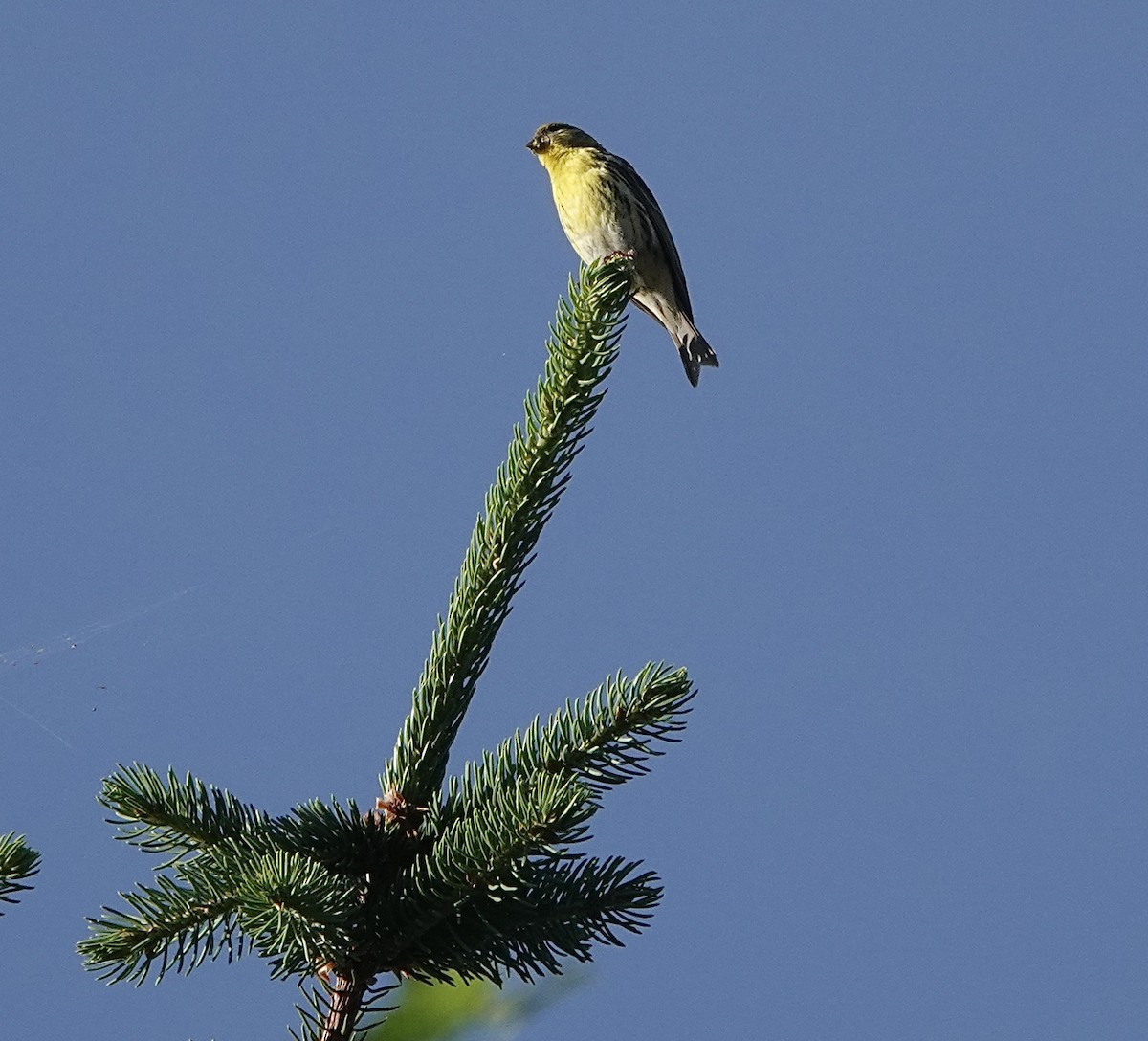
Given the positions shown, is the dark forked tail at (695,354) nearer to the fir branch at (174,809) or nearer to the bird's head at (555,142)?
the bird's head at (555,142)

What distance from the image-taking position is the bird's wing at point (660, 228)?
6.93m

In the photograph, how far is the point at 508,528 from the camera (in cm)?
228

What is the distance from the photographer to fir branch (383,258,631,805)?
6.83 ft

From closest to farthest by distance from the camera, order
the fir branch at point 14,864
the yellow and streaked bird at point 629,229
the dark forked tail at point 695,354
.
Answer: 1. the fir branch at point 14,864
2. the yellow and streaked bird at point 629,229
3. the dark forked tail at point 695,354

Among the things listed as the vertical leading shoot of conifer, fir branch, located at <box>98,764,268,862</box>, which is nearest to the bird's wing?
the vertical leading shoot of conifer

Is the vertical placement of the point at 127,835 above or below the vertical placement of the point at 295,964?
above

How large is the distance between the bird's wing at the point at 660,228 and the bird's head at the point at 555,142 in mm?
362

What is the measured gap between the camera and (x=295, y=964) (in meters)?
1.85

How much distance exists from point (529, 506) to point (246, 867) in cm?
79

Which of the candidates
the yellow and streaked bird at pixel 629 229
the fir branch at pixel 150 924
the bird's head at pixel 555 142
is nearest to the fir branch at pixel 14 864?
the fir branch at pixel 150 924

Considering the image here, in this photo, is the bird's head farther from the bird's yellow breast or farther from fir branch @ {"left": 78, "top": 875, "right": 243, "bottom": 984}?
fir branch @ {"left": 78, "top": 875, "right": 243, "bottom": 984}

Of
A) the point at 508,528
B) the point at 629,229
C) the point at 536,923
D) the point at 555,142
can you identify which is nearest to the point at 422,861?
the point at 536,923

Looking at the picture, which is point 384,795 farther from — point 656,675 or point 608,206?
point 608,206

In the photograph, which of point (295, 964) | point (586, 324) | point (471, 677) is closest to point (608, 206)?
point (586, 324)
